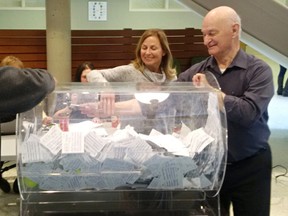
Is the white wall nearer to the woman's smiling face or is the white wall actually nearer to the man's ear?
the woman's smiling face

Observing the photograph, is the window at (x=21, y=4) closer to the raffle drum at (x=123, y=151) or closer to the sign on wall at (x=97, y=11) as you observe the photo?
the sign on wall at (x=97, y=11)

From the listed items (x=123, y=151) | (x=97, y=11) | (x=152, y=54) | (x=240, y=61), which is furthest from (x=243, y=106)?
(x=97, y=11)

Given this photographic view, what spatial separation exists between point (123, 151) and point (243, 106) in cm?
54

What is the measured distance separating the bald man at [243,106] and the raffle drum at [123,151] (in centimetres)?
19

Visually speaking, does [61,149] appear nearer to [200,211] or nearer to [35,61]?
[200,211]

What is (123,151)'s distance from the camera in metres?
1.26

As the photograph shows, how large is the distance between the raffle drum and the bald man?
188mm

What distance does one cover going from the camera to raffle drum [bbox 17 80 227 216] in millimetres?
1246

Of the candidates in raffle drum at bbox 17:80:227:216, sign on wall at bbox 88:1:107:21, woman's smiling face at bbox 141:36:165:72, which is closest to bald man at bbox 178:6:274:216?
raffle drum at bbox 17:80:227:216

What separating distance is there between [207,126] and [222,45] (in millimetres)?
427

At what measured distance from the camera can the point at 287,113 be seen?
5789 mm

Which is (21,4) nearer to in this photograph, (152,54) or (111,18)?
(111,18)

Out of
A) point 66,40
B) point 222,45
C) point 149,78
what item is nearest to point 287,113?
point 66,40

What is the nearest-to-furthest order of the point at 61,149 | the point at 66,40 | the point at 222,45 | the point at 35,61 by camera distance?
the point at 61,149, the point at 222,45, the point at 66,40, the point at 35,61
